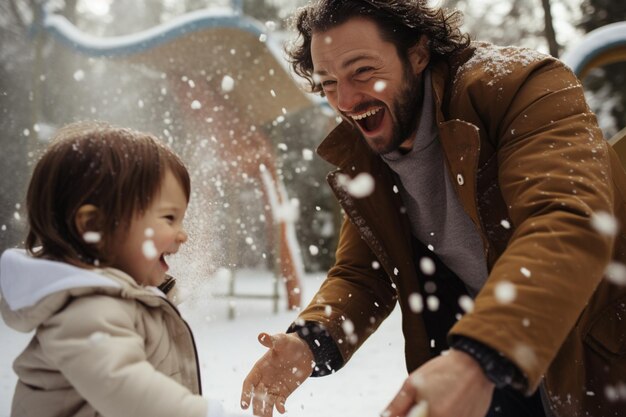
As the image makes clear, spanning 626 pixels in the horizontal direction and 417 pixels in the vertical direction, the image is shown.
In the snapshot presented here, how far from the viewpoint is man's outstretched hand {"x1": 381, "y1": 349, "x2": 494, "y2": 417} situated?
1.07 m

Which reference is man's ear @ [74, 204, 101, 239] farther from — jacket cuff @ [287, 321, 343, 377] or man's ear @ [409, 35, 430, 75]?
man's ear @ [409, 35, 430, 75]

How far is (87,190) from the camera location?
3.87 ft

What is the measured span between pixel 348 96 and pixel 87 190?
1076mm

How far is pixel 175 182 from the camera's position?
129cm

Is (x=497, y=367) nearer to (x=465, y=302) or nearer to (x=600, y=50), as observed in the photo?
(x=465, y=302)

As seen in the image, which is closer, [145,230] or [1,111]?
[145,230]

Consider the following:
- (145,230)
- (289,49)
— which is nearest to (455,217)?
(145,230)

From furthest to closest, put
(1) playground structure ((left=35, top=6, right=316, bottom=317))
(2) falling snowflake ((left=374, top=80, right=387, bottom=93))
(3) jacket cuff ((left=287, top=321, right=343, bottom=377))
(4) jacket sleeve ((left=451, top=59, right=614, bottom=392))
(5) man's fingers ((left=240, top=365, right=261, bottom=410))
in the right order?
(1) playground structure ((left=35, top=6, right=316, bottom=317))
(2) falling snowflake ((left=374, top=80, right=387, bottom=93))
(3) jacket cuff ((left=287, top=321, right=343, bottom=377))
(5) man's fingers ((left=240, top=365, right=261, bottom=410))
(4) jacket sleeve ((left=451, top=59, right=614, bottom=392))

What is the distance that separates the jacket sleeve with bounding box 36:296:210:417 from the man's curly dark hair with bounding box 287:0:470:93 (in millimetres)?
1392

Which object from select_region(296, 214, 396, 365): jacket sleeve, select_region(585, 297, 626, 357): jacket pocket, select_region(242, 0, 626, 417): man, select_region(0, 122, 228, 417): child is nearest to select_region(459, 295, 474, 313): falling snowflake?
select_region(242, 0, 626, 417): man

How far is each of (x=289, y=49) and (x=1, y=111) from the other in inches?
323

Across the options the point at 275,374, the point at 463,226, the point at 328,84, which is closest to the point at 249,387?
the point at 275,374

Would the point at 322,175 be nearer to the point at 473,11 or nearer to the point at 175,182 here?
the point at 473,11

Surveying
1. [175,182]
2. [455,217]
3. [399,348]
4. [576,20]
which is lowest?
[399,348]
